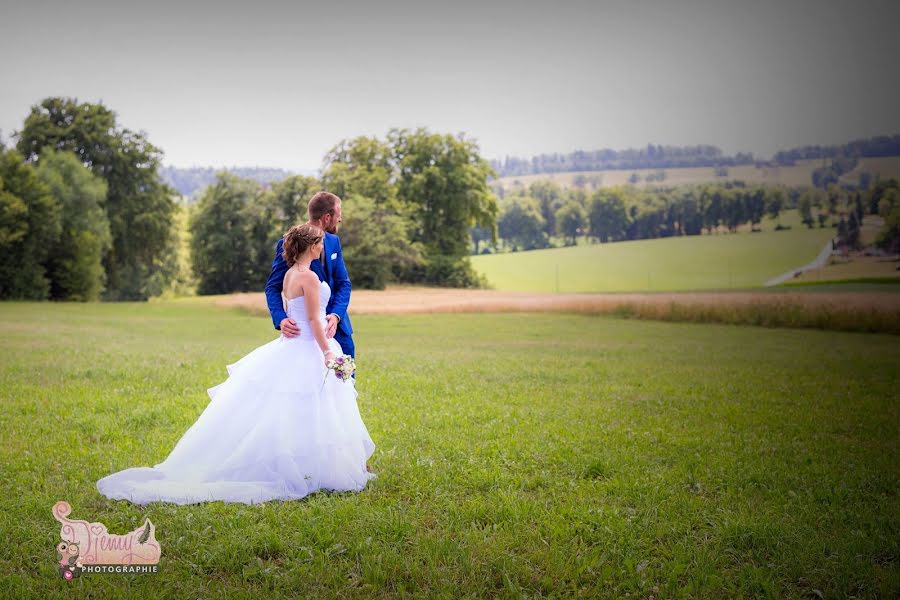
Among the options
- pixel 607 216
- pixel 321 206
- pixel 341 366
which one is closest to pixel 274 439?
pixel 341 366

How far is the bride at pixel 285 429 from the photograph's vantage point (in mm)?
7078

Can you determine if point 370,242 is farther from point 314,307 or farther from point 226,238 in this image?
point 314,307

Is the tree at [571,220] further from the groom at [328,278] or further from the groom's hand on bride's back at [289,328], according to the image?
the groom's hand on bride's back at [289,328]

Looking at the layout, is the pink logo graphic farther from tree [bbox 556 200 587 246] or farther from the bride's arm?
tree [bbox 556 200 587 246]

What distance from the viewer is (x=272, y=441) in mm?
7133

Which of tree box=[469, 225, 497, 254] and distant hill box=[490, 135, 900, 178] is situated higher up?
distant hill box=[490, 135, 900, 178]

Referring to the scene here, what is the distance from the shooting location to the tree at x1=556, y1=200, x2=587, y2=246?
222ft

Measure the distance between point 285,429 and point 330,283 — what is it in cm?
166

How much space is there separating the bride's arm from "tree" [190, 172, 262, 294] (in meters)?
59.7

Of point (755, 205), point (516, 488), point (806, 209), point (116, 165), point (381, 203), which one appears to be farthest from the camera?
point (381, 203)

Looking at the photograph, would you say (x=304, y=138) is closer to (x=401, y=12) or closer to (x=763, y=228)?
(x=401, y=12)

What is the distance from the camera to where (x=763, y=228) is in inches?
2076

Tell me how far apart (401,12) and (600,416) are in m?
68.9

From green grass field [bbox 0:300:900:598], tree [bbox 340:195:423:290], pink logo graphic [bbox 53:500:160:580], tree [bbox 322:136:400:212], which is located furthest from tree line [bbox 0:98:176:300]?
pink logo graphic [bbox 53:500:160:580]
